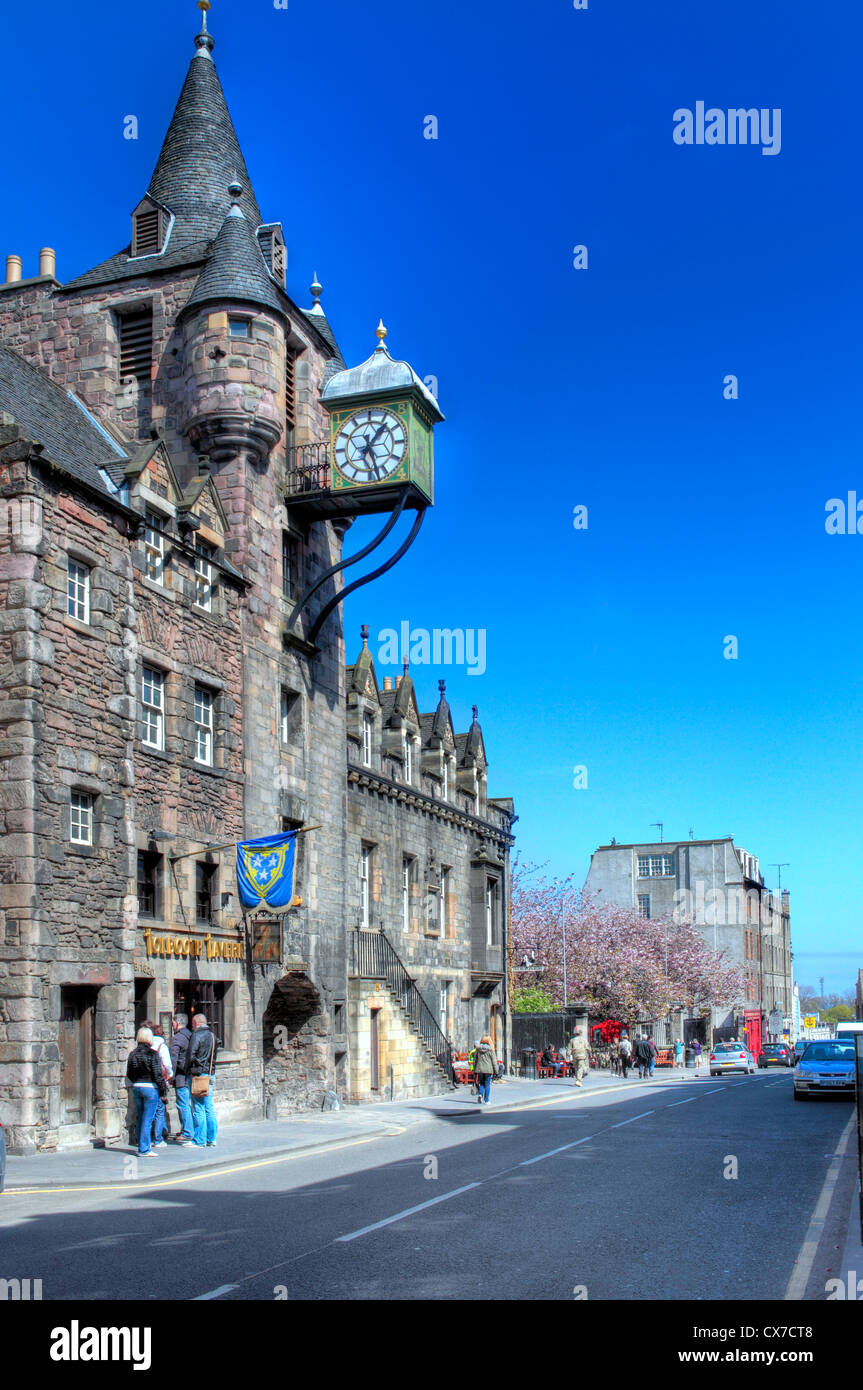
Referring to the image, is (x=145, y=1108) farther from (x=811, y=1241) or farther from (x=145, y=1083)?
(x=811, y=1241)

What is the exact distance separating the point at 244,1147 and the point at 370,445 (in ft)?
45.3

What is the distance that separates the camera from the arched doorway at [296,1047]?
2629 cm

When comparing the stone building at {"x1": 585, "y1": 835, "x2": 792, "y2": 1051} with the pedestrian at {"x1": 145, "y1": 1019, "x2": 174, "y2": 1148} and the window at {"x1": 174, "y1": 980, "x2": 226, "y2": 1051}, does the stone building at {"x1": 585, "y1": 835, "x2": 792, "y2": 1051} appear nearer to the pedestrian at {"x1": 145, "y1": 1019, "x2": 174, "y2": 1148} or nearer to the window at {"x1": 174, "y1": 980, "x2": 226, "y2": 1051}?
the window at {"x1": 174, "y1": 980, "x2": 226, "y2": 1051}

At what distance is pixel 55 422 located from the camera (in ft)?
71.7

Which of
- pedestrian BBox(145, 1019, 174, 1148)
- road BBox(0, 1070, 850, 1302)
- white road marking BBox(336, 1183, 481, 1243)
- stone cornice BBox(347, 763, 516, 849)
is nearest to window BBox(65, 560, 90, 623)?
pedestrian BBox(145, 1019, 174, 1148)

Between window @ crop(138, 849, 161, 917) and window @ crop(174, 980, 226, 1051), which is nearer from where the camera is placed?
window @ crop(138, 849, 161, 917)

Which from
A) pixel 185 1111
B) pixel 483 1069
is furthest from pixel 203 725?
pixel 483 1069

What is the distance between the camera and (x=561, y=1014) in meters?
45.4

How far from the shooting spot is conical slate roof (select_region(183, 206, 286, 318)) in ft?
81.7

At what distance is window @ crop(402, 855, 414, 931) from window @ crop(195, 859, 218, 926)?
445 inches

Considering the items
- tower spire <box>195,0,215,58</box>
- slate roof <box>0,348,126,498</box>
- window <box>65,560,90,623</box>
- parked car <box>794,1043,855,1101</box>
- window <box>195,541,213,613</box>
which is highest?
tower spire <box>195,0,215,58</box>
